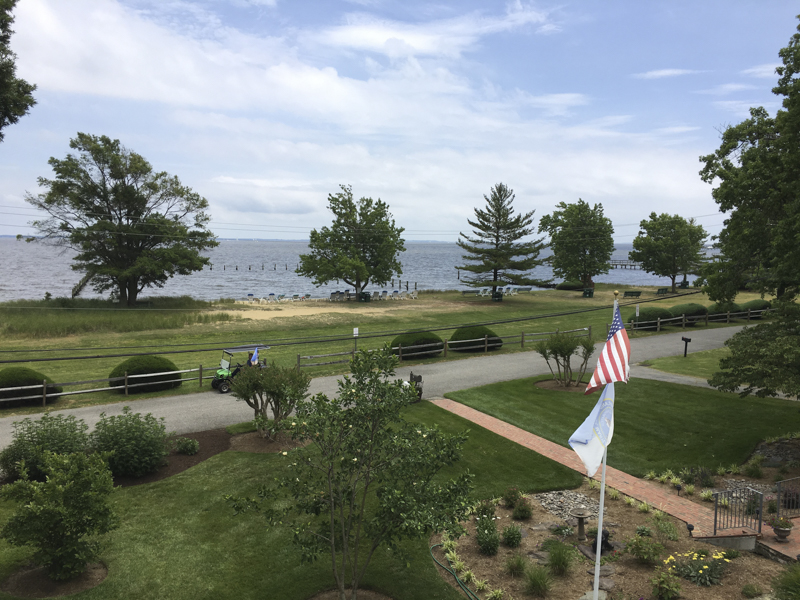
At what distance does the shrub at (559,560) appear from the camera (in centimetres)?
924

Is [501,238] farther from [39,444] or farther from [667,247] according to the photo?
[39,444]

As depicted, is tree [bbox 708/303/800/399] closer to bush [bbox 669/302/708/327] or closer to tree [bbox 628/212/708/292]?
bush [bbox 669/302/708/327]

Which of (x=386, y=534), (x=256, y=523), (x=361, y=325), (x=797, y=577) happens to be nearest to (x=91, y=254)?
(x=361, y=325)

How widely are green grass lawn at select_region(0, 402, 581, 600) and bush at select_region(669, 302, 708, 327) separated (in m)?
28.7

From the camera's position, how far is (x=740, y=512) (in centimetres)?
1086

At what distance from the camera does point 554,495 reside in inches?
500

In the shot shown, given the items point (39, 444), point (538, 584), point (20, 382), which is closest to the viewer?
point (538, 584)

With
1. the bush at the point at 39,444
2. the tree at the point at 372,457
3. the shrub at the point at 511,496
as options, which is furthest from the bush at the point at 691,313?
the bush at the point at 39,444

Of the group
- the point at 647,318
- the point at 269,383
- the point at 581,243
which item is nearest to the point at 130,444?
the point at 269,383

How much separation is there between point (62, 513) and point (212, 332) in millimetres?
27550

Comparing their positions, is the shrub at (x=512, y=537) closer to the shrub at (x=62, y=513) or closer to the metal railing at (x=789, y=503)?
the metal railing at (x=789, y=503)

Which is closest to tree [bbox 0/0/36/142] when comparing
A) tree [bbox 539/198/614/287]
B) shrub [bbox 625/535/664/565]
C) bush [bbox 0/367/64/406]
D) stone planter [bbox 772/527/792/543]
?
bush [bbox 0/367/64/406]

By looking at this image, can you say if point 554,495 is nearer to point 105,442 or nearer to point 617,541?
point 617,541

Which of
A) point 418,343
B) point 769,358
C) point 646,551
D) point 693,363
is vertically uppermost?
point 769,358
